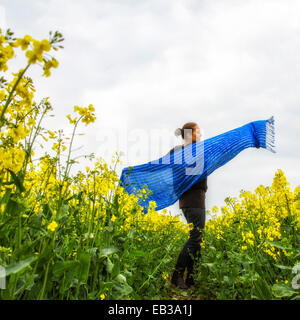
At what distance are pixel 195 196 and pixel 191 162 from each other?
461mm

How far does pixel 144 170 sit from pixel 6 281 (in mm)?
3206

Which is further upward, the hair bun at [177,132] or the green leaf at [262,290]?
the hair bun at [177,132]

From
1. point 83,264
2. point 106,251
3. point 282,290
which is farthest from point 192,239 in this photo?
point 83,264

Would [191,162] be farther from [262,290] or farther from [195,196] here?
[262,290]

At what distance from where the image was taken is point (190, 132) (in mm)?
4195

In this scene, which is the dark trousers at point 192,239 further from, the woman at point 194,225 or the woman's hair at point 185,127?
the woman's hair at point 185,127

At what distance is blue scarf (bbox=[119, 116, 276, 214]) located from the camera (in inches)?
156

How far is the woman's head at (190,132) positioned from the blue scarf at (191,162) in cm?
12

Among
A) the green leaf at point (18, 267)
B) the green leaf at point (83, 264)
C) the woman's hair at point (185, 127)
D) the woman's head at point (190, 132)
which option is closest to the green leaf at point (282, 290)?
the green leaf at point (83, 264)

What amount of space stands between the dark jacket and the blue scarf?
7 cm

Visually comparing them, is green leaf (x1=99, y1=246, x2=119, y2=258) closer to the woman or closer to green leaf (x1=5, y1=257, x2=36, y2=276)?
green leaf (x1=5, y1=257, x2=36, y2=276)

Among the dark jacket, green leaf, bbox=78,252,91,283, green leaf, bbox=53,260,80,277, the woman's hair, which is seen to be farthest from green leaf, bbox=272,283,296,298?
the woman's hair

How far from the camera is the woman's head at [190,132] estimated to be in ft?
13.7

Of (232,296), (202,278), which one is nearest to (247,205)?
(232,296)
